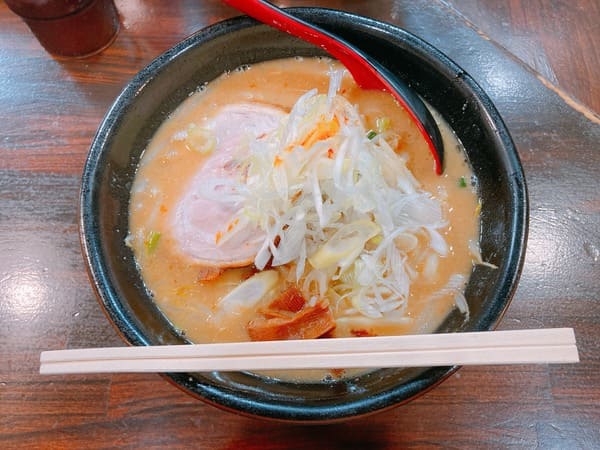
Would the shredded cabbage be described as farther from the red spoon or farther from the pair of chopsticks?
the pair of chopsticks

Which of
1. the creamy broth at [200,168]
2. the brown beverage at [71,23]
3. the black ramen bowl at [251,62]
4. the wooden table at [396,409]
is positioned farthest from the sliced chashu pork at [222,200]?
the brown beverage at [71,23]

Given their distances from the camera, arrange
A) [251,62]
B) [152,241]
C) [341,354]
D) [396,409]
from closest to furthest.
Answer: [341,354], [396,409], [152,241], [251,62]

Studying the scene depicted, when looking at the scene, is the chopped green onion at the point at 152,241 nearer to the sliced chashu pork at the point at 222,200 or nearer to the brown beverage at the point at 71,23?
the sliced chashu pork at the point at 222,200

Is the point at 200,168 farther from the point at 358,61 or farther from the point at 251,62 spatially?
the point at 358,61

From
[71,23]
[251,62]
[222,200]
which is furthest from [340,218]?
[71,23]

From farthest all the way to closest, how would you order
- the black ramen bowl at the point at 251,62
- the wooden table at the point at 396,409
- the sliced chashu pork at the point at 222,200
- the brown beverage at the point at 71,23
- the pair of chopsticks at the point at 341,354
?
1. the brown beverage at the point at 71,23
2. the sliced chashu pork at the point at 222,200
3. the wooden table at the point at 396,409
4. the black ramen bowl at the point at 251,62
5. the pair of chopsticks at the point at 341,354

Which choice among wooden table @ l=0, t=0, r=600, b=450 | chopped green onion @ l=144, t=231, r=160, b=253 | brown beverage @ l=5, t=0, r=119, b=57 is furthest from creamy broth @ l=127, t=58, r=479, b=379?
brown beverage @ l=5, t=0, r=119, b=57

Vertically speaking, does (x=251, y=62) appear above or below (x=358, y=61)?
below

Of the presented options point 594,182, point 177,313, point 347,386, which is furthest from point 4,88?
point 594,182
